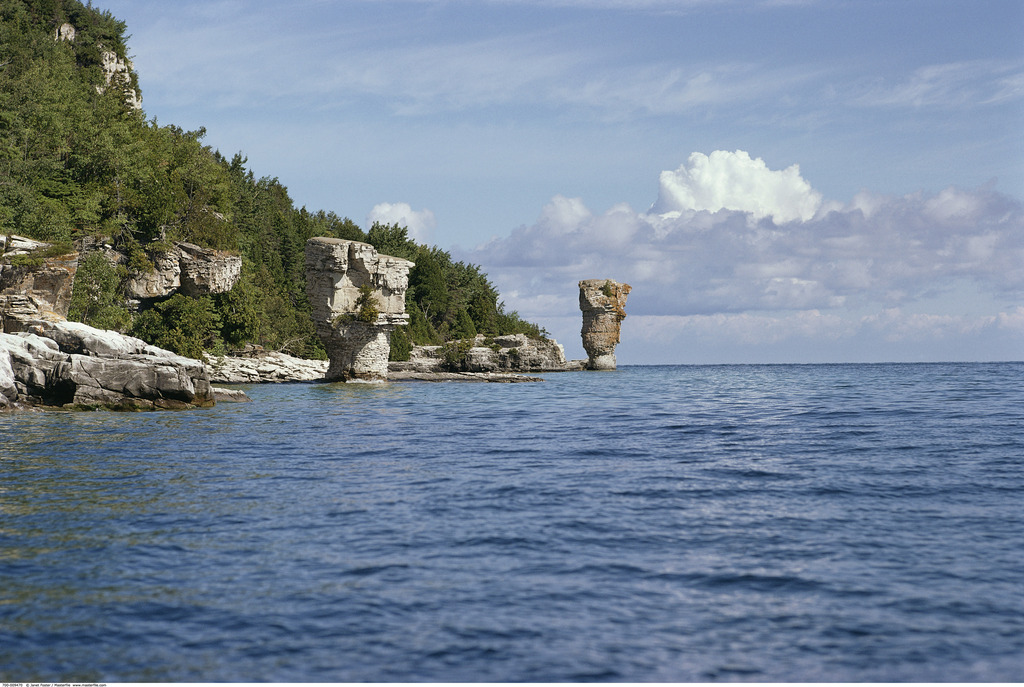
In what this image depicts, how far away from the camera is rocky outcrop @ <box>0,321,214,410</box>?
1168 inches

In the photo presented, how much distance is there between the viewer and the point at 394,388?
2080 inches

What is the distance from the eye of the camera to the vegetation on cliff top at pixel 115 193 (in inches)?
1881

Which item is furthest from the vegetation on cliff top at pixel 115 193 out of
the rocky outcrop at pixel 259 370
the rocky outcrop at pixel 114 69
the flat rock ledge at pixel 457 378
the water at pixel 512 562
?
the water at pixel 512 562

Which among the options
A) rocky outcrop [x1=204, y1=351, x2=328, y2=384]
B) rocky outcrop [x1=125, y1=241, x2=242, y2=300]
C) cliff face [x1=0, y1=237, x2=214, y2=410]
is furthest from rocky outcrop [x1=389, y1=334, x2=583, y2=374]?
cliff face [x1=0, y1=237, x2=214, y2=410]

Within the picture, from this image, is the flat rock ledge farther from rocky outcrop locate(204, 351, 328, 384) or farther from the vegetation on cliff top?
the vegetation on cliff top

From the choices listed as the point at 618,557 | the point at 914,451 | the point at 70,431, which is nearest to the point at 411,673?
the point at 618,557

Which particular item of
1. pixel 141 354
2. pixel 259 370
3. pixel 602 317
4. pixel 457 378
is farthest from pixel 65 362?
pixel 602 317

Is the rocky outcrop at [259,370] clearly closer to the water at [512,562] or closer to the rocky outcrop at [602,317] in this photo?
the rocky outcrop at [602,317]

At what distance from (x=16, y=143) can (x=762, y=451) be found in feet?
161

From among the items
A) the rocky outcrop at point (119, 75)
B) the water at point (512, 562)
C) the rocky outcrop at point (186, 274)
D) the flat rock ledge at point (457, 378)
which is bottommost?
the water at point (512, 562)

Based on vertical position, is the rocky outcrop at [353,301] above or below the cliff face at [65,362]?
above

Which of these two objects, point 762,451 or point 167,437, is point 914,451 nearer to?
point 762,451

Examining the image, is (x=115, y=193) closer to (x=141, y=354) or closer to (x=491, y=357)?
(x=141, y=354)

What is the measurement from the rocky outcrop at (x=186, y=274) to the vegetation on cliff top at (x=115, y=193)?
775 mm
